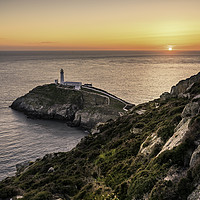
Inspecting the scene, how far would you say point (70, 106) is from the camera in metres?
68.4

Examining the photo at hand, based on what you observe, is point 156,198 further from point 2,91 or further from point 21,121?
point 2,91

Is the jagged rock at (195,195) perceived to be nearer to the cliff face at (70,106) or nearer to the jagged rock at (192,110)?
the jagged rock at (192,110)

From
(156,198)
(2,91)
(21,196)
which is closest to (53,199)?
(21,196)

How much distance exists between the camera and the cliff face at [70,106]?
60.8 metres

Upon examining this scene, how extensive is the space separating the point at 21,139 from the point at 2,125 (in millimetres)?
10936

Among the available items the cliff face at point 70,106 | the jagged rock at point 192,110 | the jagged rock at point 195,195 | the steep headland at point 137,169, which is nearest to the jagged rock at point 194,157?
the steep headland at point 137,169

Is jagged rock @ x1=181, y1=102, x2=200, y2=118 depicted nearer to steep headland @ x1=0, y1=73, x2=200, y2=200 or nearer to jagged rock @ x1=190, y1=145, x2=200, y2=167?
steep headland @ x1=0, y1=73, x2=200, y2=200

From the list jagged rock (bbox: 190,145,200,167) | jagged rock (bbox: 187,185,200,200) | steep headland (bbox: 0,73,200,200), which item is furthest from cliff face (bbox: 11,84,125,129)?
jagged rock (bbox: 187,185,200,200)

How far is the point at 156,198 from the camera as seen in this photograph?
10680 millimetres

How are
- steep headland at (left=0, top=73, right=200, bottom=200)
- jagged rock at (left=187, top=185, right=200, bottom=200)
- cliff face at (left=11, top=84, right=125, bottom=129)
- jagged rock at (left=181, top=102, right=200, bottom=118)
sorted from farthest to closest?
cliff face at (left=11, top=84, right=125, bottom=129) < jagged rock at (left=181, top=102, right=200, bottom=118) < steep headland at (left=0, top=73, right=200, bottom=200) < jagged rock at (left=187, top=185, right=200, bottom=200)

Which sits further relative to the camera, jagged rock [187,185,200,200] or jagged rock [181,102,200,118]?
jagged rock [181,102,200,118]

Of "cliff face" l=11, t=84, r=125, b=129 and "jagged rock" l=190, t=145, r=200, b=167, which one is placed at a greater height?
"jagged rock" l=190, t=145, r=200, b=167

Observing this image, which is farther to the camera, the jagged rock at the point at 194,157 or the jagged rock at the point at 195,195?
the jagged rock at the point at 194,157

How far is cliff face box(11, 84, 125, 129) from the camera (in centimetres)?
6075
